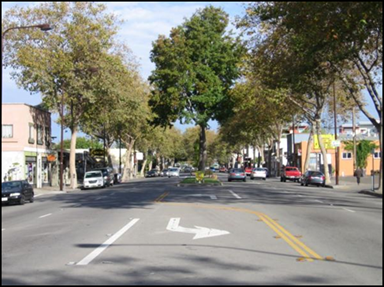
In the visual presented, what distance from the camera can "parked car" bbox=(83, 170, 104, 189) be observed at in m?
48.1

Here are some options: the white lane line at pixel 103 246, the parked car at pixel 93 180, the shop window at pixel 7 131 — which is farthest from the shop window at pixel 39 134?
the white lane line at pixel 103 246

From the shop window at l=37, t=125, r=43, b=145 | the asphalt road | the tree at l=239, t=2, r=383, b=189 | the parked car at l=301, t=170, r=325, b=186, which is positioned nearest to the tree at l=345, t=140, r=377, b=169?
the parked car at l=301, t=170, r=325, b=186

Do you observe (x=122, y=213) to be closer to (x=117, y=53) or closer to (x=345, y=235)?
(x=345, y=235)

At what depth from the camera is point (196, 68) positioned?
138 ft

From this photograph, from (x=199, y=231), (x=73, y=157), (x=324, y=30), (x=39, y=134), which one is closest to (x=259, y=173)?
(x=73, y=157)

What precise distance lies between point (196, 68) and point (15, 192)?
1881 centimetres

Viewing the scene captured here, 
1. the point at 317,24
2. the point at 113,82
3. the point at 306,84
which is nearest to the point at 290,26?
the point at 317,24

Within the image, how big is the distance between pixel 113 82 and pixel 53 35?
20.4 feet

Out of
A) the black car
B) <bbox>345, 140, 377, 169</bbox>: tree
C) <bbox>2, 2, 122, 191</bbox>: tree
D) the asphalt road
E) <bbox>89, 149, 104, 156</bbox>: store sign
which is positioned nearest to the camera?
the asphalt road

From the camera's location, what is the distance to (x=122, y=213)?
20.5 metres

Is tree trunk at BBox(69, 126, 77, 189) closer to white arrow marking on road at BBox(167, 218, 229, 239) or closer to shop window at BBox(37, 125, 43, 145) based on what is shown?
shop window at BBox(37, 125, 43, 145)

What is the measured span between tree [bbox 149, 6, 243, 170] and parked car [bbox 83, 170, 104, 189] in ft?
30.3

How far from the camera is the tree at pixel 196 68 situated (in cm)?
4203

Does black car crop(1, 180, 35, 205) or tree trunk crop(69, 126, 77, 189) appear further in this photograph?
tree trunk crop(69, 126, 77, 189)
